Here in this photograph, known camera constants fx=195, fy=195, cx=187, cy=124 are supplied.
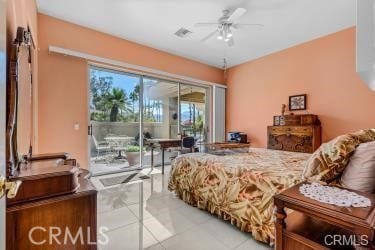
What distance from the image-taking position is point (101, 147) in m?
4.27

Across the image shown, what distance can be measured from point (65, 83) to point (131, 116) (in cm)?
150

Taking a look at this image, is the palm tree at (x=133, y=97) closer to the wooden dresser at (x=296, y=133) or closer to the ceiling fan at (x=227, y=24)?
the ceiling fan at (x=227, y=24)

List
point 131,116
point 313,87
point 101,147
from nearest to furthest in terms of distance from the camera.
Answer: point 313,87 → point 101,147 → point 131,116

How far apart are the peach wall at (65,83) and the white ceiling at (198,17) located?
20 cm

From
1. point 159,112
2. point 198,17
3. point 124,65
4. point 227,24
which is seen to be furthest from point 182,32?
point 159,112

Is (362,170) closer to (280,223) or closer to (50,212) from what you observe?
→ (280,223)

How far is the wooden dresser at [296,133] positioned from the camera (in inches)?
152

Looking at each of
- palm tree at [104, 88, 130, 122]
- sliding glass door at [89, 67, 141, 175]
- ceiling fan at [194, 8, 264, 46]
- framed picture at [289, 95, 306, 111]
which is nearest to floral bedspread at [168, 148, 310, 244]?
ceiling fan at [194, 8, 264, 46]

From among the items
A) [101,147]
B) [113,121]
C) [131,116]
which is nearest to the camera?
[101,147]

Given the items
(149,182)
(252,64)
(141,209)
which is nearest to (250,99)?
(252,64)

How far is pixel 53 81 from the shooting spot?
340 cm

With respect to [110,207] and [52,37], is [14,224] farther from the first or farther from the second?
[52,37]

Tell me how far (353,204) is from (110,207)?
8.35 feet

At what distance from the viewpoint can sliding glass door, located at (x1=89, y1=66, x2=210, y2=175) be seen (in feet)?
13.6
